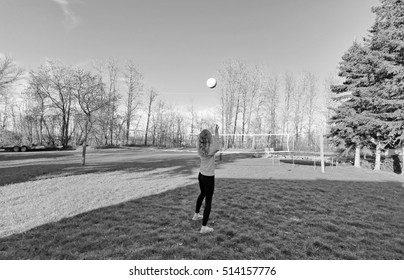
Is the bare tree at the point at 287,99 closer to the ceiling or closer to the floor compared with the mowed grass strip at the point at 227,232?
closer to the ceiling

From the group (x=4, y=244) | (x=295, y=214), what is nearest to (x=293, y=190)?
(x=295, y=214)

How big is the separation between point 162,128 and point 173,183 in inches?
1689

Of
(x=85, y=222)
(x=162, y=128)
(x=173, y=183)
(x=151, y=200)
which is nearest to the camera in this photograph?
(x=85, y=222)

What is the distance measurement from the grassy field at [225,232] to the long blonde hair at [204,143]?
1.58m

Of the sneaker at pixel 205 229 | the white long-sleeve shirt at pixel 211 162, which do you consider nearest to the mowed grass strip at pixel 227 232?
the sneaker at pixel 205 229

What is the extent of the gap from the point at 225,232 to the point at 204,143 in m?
1.82

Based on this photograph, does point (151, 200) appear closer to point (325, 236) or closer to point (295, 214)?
point (295, 214)

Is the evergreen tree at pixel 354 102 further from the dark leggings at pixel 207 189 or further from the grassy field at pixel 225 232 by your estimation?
the dark leggings at pixel 207 189

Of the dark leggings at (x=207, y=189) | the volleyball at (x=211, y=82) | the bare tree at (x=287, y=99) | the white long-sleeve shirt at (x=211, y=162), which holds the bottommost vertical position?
the dark leggings at (x=207, y=189)

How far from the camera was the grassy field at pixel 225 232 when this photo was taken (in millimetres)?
3162

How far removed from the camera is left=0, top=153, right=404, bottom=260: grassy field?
124 inches

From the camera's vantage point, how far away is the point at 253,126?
37781 millimetres

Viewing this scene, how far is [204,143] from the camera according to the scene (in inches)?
158

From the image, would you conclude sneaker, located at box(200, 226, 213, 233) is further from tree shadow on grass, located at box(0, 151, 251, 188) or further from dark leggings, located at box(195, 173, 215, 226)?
tree shadow on grass, located at box(0, 151, 251, 188)
